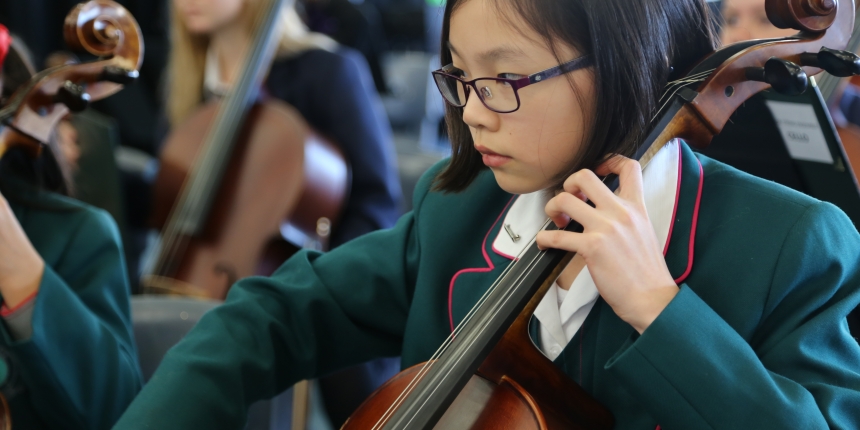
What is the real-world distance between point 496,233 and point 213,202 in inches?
41.2

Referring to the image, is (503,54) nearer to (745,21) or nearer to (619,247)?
(619,247)

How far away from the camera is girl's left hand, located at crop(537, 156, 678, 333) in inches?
25.3

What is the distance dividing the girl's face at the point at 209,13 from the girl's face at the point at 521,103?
1.29 m

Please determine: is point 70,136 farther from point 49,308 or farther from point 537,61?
point 537,61

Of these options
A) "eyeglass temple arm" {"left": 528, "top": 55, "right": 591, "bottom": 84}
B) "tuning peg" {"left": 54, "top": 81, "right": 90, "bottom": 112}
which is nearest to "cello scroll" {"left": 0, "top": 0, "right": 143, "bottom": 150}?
"tuning peg" {"left": 54, "top": 81, "right": 90, "bottom": 112}

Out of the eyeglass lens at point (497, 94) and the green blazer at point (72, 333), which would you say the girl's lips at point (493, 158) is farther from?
the green blazer at point (72, 333)

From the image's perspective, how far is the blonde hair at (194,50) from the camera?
1.97 m

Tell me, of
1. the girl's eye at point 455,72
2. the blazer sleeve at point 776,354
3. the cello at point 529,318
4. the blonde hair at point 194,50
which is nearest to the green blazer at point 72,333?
the cello at point 529,318

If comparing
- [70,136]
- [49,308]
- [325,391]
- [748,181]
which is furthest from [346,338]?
[70,136]

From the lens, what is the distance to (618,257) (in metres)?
0.64

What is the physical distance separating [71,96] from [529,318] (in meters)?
0.67

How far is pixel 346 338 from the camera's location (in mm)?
935

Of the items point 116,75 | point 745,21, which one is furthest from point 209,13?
point 745,21

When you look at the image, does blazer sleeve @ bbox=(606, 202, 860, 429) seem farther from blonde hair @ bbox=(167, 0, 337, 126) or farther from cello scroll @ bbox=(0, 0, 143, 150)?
blonde hair @ bbox=(167, 0, 337, 126)
